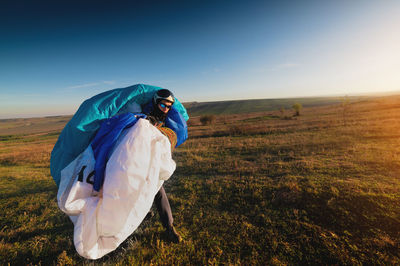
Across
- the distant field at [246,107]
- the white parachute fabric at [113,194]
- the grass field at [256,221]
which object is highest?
the distant field at [246,107]

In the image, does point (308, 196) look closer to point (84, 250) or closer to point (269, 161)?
point (269, 161)

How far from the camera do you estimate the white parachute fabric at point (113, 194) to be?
1.86 meters

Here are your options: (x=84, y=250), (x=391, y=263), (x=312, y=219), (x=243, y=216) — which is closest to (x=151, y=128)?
(x=84, y=250)

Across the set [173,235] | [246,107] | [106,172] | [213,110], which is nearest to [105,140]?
[106,172]

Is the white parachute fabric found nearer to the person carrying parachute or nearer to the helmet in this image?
the person carrying parachute

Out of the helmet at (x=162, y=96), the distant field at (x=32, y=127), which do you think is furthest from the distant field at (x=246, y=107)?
the helmet at (x=162, y=96)

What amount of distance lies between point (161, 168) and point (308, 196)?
167 inches

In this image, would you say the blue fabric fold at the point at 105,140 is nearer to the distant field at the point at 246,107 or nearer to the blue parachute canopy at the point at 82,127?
the blue parachute canopy at the point at 82,127

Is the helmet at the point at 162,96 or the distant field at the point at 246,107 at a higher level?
the distant field at the point at 246,107

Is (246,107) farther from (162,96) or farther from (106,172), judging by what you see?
(106,172)

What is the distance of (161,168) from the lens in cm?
228

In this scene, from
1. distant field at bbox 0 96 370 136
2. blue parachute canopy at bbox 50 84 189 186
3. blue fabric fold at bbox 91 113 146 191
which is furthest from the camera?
distant field at bbox 0 96 370 136

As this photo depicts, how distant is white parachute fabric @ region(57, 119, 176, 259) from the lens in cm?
186

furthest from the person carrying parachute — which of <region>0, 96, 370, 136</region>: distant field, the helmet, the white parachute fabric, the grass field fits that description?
<region>0, 96, 370, 136</region>: distant field
